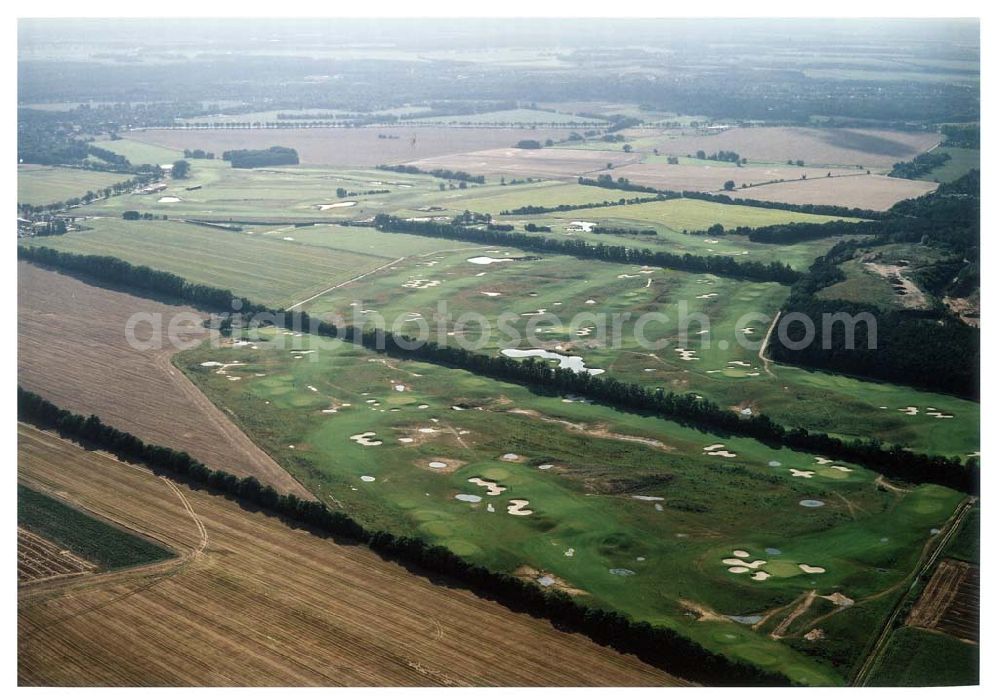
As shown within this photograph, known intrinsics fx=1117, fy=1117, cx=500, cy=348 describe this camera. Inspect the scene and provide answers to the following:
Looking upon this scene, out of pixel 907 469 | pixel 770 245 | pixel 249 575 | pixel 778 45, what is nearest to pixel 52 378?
pixel 249 575

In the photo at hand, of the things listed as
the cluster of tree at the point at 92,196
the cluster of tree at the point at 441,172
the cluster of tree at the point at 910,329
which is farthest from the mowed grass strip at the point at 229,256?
the cluster of tree at the point at 910,329

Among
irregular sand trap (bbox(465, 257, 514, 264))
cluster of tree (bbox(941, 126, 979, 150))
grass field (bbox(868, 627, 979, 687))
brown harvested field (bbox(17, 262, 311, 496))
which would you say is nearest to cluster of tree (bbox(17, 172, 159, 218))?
brown harvested field (bbox(17, 262, 311, 496))

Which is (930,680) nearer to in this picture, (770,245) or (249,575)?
(249,575)

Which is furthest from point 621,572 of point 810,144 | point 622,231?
point 810,144

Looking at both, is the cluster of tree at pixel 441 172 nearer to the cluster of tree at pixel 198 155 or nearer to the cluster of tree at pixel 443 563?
the cluster of tree at pixel 198 155

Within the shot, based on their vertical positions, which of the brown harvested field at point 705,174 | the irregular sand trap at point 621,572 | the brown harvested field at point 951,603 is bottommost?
the brown harvested field at point 951,603

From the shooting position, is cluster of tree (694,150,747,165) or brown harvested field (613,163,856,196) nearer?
brown harvested field (613,163,856,196)

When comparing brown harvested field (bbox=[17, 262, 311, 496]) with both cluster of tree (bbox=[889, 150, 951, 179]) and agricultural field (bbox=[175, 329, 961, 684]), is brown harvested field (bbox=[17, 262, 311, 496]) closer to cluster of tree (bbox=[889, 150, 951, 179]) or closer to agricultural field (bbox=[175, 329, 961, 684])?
agricultural field (bbox=[175, 329, 961, 684])

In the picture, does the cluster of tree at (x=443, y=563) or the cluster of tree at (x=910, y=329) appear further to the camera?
the cluster of tree at (x=910, y=329)
